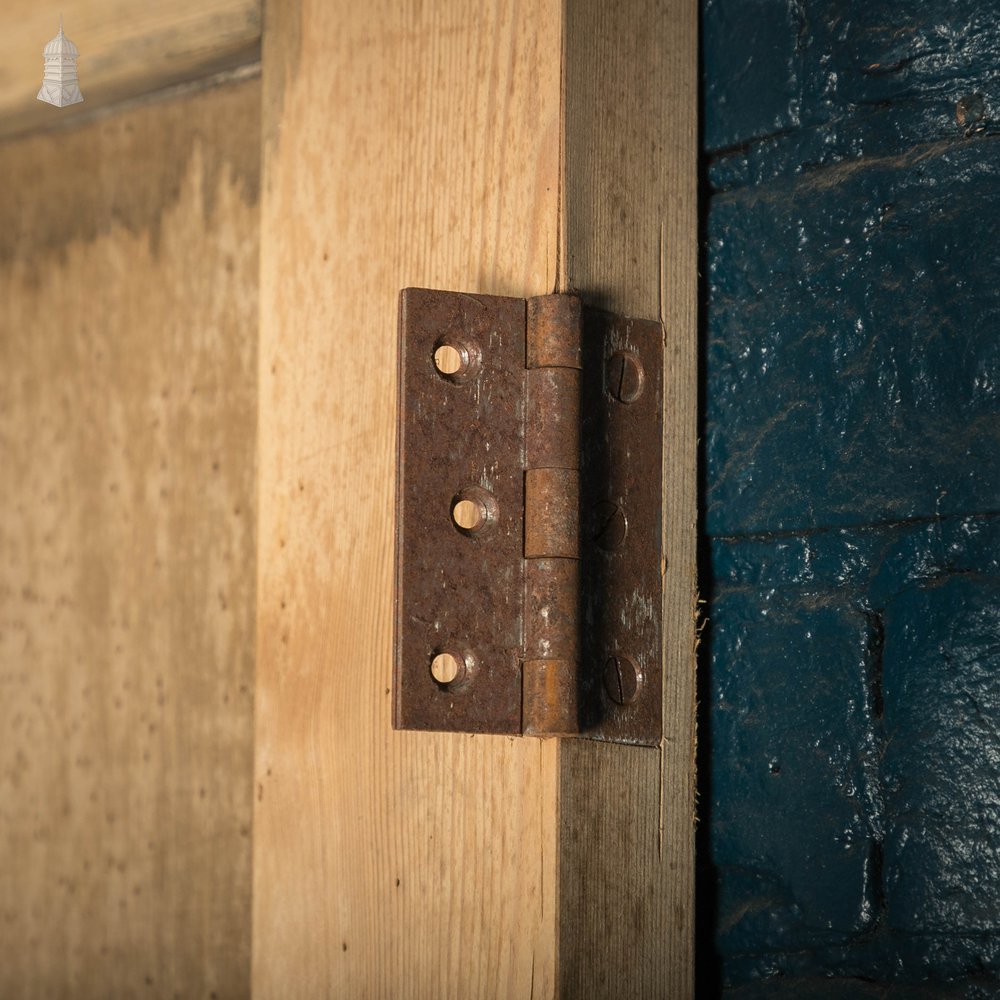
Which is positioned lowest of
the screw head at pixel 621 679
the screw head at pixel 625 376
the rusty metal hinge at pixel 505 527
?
the screw head at pixel 621 679

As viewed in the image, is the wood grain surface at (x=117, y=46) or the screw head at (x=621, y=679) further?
the wood grain surface at (x=117, y=46)

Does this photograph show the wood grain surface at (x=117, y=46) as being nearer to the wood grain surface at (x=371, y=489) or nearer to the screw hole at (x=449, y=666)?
the wood grain surface at (x=371, y=489)

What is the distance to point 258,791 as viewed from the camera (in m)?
0.99

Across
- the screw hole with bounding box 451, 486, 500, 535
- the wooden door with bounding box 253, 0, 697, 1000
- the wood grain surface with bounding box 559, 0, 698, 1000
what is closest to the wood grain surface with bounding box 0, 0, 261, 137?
the wooden door with bounding box 253, 0, 697, 1000

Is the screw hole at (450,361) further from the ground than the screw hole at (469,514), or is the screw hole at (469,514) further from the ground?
the screw hole at (450,361)

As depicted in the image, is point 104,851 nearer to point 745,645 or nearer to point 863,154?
point 745,645

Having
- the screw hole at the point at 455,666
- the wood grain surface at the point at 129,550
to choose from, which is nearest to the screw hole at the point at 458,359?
the screw hole at the point at 455,666

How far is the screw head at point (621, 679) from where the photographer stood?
33.3 inches

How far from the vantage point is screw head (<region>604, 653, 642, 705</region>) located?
85 cm

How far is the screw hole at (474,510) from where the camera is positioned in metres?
0.82

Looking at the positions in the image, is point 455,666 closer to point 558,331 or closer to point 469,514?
point 469,514

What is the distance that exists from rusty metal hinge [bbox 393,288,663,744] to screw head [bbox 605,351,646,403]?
0.06ft

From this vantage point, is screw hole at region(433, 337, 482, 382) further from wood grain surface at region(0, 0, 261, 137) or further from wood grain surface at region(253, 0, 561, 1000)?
wood grain surface at region(0, 0, 261, 137)

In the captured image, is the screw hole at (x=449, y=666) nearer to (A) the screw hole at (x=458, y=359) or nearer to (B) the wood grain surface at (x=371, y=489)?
(B) the wood grain surface at (x=371, y=489)
